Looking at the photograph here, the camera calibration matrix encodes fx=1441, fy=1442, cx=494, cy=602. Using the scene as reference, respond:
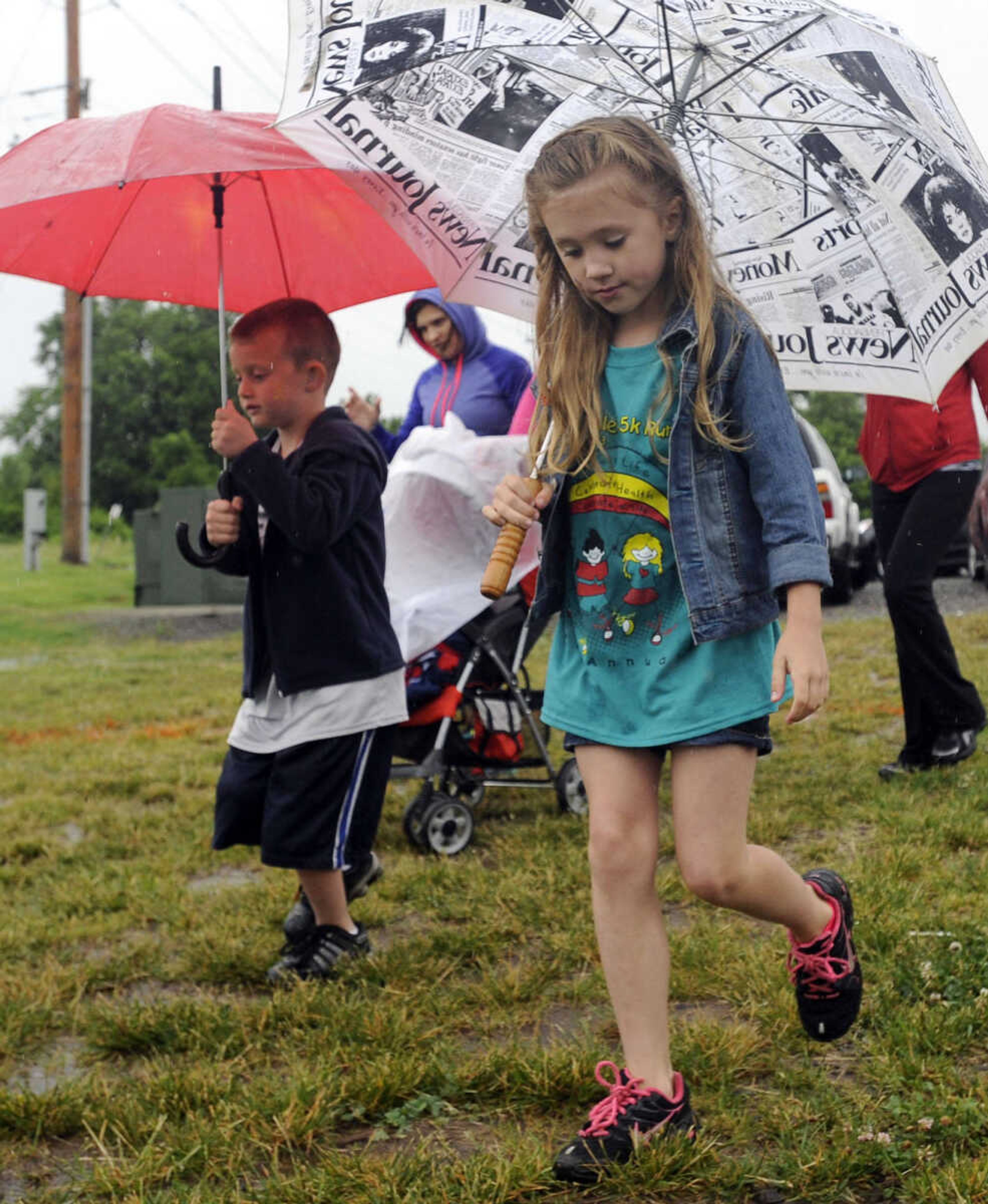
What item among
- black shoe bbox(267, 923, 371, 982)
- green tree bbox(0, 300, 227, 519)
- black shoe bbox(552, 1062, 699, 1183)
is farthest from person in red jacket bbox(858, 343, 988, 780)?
green tree bbox(0, 300, 227, 519)

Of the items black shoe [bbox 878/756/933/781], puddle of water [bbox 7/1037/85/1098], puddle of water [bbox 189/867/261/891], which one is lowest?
puddle of water [bbox 7/1037/85/1098]

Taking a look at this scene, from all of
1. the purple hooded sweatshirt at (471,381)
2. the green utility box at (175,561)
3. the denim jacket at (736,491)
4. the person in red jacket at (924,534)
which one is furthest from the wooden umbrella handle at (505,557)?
the green utility box at (175,561)

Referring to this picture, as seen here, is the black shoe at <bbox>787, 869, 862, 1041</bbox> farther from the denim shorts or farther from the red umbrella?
the red umbrella

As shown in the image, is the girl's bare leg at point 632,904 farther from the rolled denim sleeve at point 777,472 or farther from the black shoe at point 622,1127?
the rolled denim sleeve at point 777,472

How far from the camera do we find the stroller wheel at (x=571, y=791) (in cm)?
543

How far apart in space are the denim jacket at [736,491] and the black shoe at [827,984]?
27.8 inches

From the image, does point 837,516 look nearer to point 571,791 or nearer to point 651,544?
point 571,791

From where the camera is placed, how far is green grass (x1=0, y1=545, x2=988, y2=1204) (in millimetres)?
2561

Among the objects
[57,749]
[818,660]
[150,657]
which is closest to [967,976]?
[818,660]

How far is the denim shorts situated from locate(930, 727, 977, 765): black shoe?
311cm

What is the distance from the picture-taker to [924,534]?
5.42 metres

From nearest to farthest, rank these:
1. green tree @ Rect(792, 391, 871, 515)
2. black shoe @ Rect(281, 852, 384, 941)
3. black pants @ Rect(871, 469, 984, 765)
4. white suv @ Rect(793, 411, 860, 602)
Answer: black shoe @ Rect(281, 852, 384, 941)
black pants @ Rect(871, 469, 984, 765)
white suv @ Rect(793, 411, 860, 602)
green tree @ Rect(792, 391, 871, 515)

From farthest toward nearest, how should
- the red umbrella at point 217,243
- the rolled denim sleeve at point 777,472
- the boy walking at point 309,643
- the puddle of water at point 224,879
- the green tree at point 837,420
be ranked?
the green tree at point 837,420 < the puddle of water at point 224,879 < the red umbrella at point 217,243 < the boy walking at point 309,643 < the rolled denim sleeve at point 777,472

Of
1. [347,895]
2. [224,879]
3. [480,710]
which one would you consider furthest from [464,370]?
[347,895]
